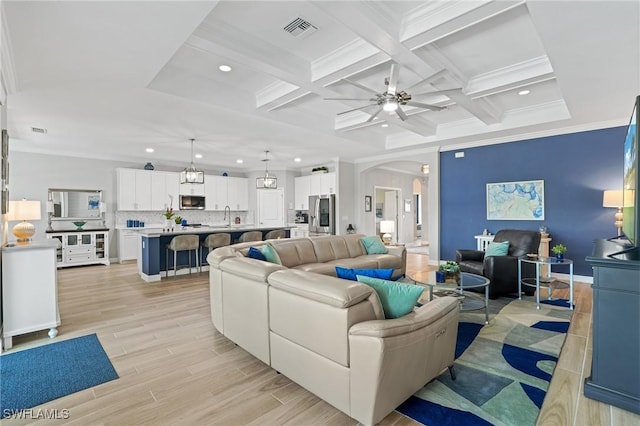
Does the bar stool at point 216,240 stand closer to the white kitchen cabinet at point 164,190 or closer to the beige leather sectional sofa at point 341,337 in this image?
the white kitchen cabinet at point 164,190

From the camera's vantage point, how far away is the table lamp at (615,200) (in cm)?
468

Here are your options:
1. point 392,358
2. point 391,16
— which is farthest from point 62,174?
point 392,358

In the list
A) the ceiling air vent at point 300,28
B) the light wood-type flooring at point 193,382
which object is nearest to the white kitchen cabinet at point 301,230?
the light wood-type flooring at point 193,382

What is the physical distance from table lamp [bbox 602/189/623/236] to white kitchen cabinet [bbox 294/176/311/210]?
265 inches

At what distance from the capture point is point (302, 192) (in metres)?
9.88

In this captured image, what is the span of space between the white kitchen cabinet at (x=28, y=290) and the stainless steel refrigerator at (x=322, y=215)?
20.3ft

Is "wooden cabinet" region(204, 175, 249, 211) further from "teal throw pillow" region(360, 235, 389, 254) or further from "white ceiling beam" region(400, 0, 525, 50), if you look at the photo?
"white ceiling beam" region(400, 0, 525, 50)

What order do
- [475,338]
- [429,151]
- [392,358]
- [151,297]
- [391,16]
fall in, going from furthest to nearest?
1. [429,151]
2. [151,297]
3. [475,338]
4. [391,16]
5. [392,358]

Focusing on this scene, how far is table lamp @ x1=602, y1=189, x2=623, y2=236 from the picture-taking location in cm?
468

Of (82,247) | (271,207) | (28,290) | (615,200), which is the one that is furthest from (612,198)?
(82,247)

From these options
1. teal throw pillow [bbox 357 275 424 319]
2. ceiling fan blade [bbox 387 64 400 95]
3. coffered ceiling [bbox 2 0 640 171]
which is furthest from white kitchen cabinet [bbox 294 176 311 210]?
teal throw pillow [bbox 357 275 424 319]

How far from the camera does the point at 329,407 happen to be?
208 cm

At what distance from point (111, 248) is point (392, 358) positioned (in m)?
8.52

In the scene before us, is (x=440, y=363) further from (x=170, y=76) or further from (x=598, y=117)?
(x=598, y=117)
